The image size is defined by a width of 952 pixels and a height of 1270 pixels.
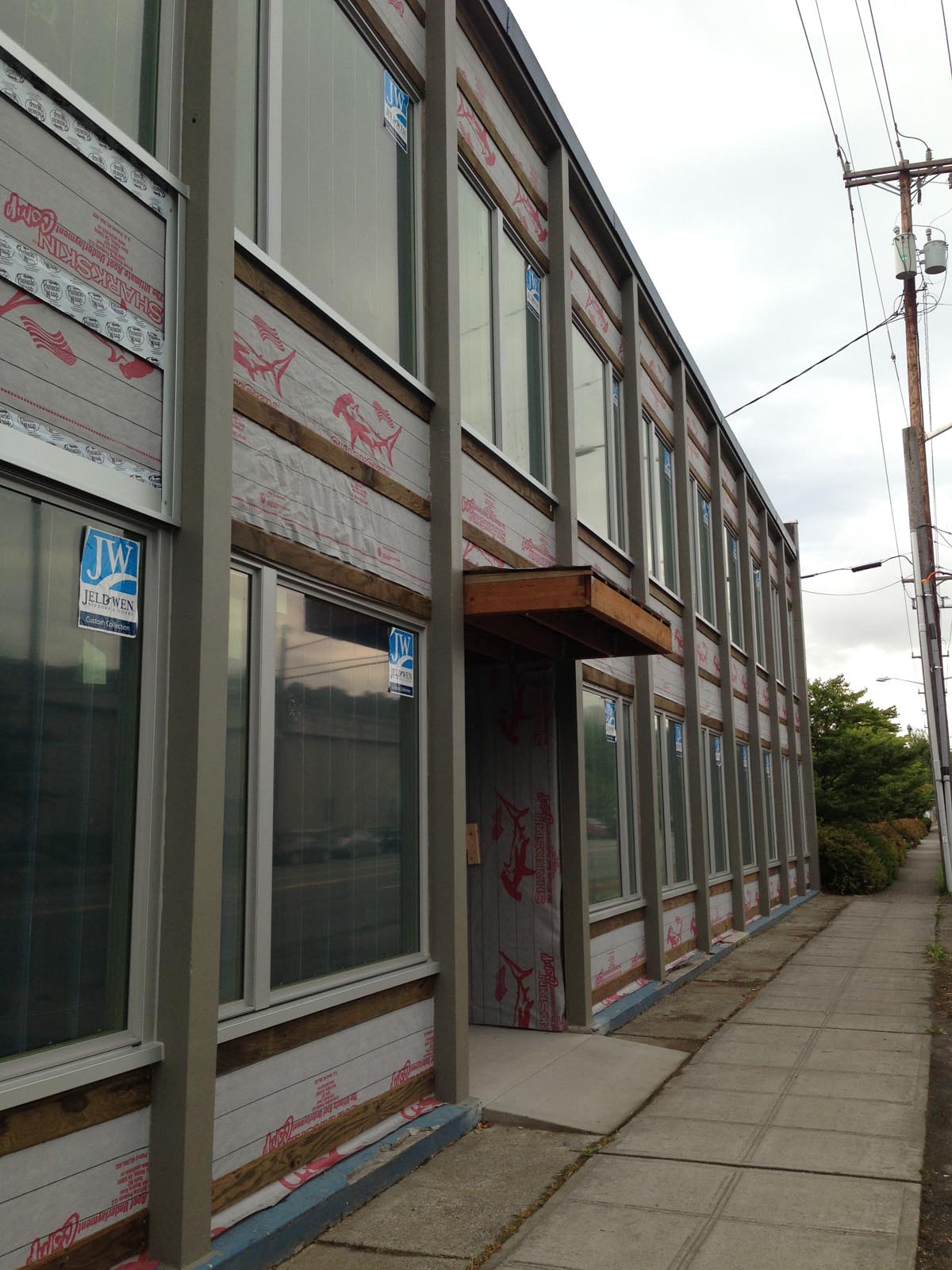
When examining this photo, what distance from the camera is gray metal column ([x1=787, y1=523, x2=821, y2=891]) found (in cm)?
2394

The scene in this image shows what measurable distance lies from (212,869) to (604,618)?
344 centimetres

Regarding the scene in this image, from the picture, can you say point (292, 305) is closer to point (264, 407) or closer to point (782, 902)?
point (264, 407)

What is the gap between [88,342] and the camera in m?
4.21

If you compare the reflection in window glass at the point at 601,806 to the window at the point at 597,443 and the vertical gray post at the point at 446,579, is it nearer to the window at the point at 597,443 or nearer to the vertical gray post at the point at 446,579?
the window at the point at 597,443

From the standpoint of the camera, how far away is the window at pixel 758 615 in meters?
20.0

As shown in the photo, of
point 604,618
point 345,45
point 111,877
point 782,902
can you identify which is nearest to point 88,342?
point 111,877

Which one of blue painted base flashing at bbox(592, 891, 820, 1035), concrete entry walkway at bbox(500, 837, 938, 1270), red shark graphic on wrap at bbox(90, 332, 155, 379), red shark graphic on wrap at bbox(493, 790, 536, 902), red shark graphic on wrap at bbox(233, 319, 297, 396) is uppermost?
red shark graphic on wrap at bbox(233, 319, 297, 396)

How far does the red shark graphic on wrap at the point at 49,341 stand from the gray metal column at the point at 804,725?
72.1 feet

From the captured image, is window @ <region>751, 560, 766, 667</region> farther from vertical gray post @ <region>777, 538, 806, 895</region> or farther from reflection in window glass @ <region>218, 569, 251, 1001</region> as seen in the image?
reflection in window glass @ <region>218, 569, 251, 1001</region>

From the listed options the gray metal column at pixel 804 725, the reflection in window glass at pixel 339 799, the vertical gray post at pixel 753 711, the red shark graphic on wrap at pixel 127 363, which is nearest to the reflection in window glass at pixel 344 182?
the red shark graphic on wrap at pixel 127 363

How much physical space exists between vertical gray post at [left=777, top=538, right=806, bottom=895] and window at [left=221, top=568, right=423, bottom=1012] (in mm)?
17440

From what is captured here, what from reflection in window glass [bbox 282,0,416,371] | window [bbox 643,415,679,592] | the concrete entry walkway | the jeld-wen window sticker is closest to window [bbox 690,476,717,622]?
window [bbox 643,415,679,592]

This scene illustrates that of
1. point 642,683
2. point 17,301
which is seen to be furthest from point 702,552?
point 17,301

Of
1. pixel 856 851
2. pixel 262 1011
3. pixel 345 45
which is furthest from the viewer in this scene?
pixel 856 851
